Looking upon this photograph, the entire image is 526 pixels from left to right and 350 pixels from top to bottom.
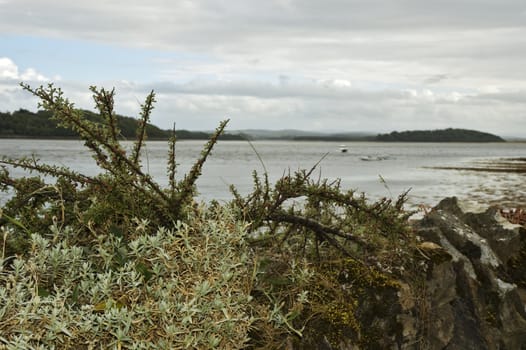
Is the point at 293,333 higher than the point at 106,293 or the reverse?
the reverse

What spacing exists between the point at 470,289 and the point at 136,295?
7.95 ft

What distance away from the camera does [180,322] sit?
7.40 feet

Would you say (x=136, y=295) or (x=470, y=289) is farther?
(x=470, y=289)

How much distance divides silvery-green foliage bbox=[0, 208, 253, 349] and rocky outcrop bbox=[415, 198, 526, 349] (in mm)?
1455

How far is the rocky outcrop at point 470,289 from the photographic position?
339 cm

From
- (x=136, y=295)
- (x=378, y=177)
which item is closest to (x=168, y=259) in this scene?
(x=136, y=295)

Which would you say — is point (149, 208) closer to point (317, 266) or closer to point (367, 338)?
point (317, 266)

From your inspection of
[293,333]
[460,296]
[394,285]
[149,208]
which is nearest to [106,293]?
[149,208]

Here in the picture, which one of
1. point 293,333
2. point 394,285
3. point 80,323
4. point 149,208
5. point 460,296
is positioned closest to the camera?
point 80,323

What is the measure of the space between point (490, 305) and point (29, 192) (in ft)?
10.5

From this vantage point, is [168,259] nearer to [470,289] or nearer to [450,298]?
[450,298]

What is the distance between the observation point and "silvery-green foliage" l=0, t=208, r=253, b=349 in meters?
2.10

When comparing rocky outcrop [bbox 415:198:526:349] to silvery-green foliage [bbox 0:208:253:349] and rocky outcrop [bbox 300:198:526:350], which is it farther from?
silvery-green foliage [bbox 0:208:253:349]

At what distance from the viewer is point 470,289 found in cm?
364
